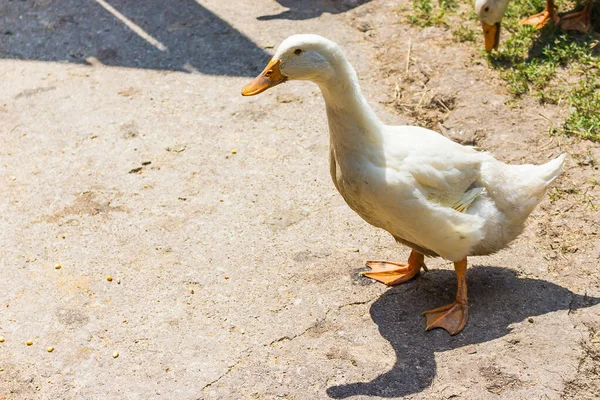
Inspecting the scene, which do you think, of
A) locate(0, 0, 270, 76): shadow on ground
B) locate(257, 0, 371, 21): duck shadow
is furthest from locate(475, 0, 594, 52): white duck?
locate(0, 0, 270, 76): shadow on ground

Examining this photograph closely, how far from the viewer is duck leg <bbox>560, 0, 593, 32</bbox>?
6691mm

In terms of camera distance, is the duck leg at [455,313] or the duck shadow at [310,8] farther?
the duck shadow at [310,8]

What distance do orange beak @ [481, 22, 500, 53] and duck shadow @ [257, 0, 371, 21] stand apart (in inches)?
60.9

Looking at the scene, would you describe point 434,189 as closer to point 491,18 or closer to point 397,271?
point 397,271

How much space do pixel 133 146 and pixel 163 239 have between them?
1177mm

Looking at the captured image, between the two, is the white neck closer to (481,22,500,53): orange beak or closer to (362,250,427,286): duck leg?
(362,250,427,286): duck leg

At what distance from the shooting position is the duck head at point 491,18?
20.7 ft

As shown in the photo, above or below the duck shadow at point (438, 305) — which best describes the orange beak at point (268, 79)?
above

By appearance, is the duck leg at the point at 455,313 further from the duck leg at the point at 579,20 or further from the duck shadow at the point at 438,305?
the duck leg at the point at 579,20

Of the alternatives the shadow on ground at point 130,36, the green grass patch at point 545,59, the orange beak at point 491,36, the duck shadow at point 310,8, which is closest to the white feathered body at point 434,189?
the green grass patch at point 545,59

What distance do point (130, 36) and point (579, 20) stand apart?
4.14m

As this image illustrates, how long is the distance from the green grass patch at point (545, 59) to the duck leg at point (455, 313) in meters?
1.99

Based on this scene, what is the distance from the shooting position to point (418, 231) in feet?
12.9

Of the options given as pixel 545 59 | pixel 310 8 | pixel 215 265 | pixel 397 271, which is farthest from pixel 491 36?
pixel 215 265
